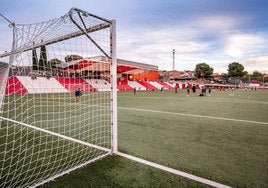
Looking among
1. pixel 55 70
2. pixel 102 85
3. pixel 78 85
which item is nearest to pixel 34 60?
pixel 55 70

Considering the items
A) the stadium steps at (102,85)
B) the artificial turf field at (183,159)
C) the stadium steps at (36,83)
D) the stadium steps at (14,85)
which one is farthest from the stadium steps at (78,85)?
the artificial turf field at (183,159)

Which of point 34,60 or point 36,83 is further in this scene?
point 36,83

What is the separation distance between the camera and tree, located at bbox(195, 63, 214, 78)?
90.3m

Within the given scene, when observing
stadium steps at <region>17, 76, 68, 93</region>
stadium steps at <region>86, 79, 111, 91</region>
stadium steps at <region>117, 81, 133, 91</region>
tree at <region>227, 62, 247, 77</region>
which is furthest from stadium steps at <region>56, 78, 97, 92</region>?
tree at <region>227, 62, 247, 77</region>

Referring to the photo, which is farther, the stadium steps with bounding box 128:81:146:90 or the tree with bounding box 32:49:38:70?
the stadium steps with bounding box 128:81:146:90

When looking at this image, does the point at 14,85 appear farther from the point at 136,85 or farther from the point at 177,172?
the point at 136,85

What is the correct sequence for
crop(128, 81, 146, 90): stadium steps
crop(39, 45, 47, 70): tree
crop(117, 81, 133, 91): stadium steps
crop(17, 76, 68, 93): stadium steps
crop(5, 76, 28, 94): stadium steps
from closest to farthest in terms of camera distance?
crop(39, 45, 47, 70): tree
crop(5, 76, 28, 94): stadium steps
crop(17, 76, 68, 93): stadium steps
crop(117, 81, 133, 91): stadium steps
crop(128, 81, 146, 90): stadium steps

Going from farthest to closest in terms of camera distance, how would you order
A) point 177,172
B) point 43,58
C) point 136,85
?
point 136,85
point 43,58
point 177,172

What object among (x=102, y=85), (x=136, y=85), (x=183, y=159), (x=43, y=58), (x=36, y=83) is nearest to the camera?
(x=183, y=159)

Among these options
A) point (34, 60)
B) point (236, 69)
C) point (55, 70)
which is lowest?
point (55, 70)

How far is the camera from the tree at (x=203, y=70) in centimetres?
9031

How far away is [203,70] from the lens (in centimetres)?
9169

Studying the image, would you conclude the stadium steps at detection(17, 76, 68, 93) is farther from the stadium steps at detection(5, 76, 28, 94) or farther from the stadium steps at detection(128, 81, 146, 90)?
the stadium steps at detection(128, 81, 146, 90)

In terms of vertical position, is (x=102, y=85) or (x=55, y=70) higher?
(x=55, y=70)
